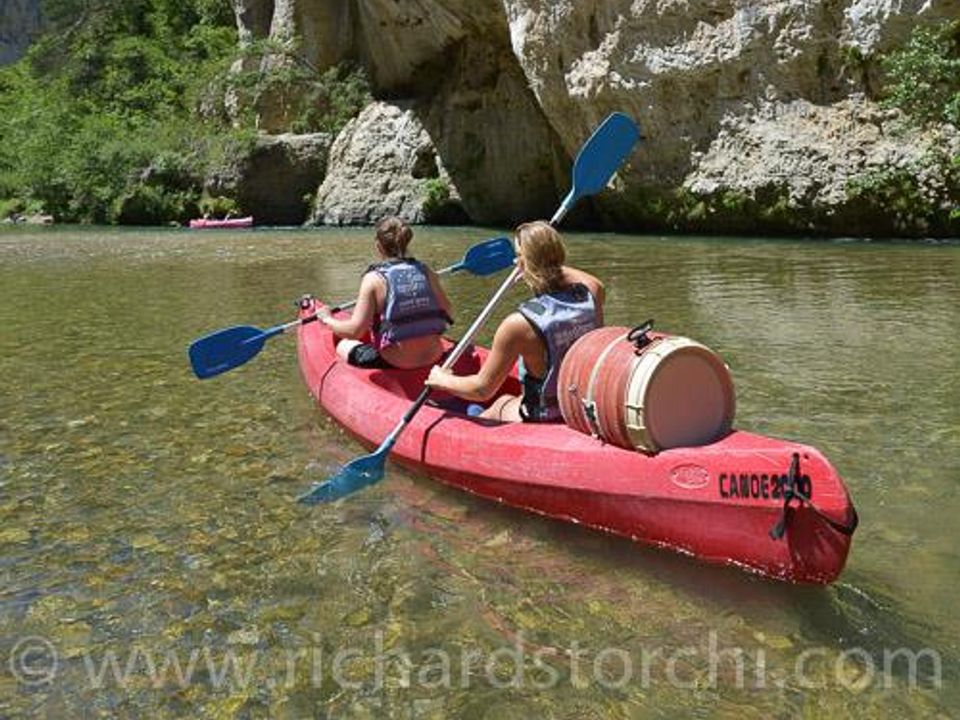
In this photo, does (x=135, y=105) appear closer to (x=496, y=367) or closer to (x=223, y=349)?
(x=223, y=349)

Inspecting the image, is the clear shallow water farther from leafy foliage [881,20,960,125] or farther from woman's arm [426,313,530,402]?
leafy foliage [881,20,960,125]

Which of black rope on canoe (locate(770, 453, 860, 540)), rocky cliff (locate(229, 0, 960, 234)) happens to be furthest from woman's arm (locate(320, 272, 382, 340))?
rocky cliff (locate(229, 0, 960, 234))

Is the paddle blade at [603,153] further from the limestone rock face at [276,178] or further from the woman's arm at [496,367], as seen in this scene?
the limestone rock face at [276,178]

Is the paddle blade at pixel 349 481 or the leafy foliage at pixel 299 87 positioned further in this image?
the leafy foliage at pixel 299 87

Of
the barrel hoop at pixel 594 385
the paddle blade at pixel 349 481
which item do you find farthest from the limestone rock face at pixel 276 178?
the barrel hoop at pixel 594 385

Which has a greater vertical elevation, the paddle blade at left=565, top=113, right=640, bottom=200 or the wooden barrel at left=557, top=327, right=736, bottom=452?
the paddle blade at left=565, top=113, right=640, bottom=200

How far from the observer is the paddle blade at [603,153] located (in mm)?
5738

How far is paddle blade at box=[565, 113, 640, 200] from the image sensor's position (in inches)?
226

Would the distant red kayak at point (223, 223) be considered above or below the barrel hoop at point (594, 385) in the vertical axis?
below

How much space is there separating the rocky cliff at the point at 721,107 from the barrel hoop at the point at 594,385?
11069 millimetres

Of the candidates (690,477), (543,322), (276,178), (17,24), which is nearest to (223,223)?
(276,178)

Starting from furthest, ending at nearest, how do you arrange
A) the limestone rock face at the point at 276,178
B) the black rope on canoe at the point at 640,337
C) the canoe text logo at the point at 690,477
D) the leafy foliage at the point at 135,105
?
the leafy foliage at the point at 135,105 → the limestone rock face at the point at 276,178 → the black rope on canoe at the point at 640,337 → the canoe text logo at the point at 690,477

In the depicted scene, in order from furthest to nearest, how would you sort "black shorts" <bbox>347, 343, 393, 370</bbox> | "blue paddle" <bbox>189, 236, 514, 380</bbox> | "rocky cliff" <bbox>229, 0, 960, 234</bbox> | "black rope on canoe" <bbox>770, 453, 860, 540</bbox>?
"rocky cliff" <bbox>229, 0, 960, 234</bbox>
"blue paddle" <bbox>189, 236, 514, 380</bbox>
"black shorts" <bbox>347, 343, 393, 370</bbox>
"black rope on canoe" <bbox>770, 453, 860, 540</bbox>

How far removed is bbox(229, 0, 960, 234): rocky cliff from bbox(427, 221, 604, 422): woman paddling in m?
10.7
